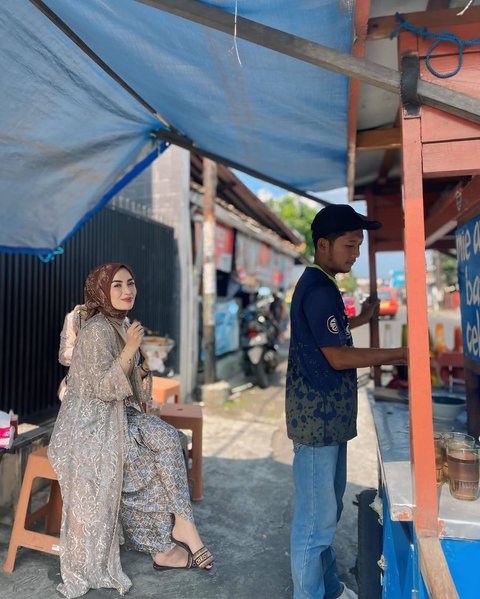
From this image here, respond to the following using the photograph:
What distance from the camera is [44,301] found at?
4230 millimetres

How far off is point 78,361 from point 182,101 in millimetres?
1518

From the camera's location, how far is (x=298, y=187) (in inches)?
143

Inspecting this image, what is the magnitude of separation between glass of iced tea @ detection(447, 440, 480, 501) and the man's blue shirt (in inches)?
22.6

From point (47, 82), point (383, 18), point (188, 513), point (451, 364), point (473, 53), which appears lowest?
point (188, 513)

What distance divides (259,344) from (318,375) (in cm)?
579

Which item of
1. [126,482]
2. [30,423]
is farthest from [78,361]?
[30,423]

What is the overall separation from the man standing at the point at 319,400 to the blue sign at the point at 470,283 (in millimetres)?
536

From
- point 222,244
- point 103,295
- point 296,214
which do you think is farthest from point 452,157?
point 296,214

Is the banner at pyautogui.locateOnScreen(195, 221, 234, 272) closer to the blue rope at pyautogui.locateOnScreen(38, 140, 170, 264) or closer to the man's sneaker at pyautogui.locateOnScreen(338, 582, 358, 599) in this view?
the blue rope at pyautogui.locateOnScreen(38, 140, 170, 264)

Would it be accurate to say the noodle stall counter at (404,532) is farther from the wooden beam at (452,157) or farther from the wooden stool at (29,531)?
the wooden stool at (29,531)

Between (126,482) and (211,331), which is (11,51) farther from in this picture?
(211,331)

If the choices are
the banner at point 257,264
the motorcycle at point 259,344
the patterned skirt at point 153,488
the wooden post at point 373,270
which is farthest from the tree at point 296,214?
the patterned skirt at point 153,488

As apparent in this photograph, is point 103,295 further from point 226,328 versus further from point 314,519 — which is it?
point 226,328

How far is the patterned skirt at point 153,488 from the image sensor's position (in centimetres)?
253
